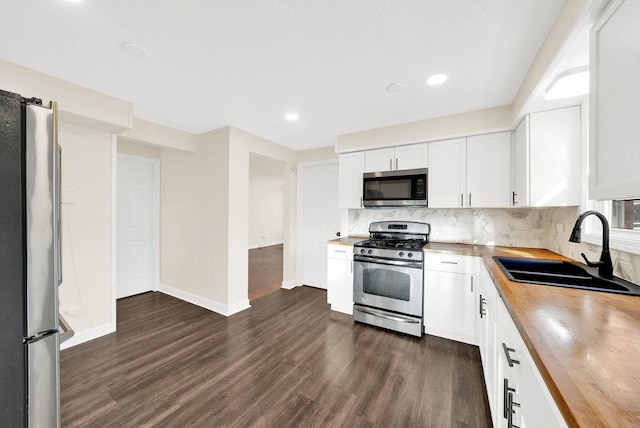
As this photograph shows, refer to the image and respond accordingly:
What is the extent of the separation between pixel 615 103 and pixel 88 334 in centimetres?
416

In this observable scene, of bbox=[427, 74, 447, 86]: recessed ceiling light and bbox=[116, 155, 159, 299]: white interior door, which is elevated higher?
bbox=[427, 74, 447, 86]: recessed ceiling light

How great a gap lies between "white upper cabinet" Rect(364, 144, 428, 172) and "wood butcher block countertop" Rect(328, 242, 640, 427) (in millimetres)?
1998

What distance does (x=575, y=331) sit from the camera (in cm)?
82

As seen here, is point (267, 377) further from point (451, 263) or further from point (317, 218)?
point (317, 218)

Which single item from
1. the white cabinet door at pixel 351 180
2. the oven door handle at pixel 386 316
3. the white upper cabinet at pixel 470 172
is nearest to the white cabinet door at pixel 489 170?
the white upper cabinet at pixel 470 172

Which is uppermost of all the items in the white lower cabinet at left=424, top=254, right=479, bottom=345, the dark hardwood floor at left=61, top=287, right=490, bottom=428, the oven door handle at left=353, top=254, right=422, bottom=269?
the oven door handle at left=353, top=254, right=422, bottom=269

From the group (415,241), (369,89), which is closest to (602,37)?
(369,89)

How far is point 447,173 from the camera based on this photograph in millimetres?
2820

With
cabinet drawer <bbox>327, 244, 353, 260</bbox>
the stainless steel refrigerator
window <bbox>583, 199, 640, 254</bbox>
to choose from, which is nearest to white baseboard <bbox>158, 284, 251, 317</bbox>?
cabinet drawer <bbox>327, 244, 353, 260</bbox>

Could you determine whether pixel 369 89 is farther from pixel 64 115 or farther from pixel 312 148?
pixel 64 115

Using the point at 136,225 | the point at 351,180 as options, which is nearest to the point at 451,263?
the point at 351,180

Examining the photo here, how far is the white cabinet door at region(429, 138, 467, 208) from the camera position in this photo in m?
A: 2.74

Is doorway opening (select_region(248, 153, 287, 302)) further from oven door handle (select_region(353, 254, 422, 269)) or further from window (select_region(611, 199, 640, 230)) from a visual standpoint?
window (select_region(611, 199, 640, 230))

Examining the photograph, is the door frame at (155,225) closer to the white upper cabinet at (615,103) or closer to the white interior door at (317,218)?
the white interior door at (317,218)
